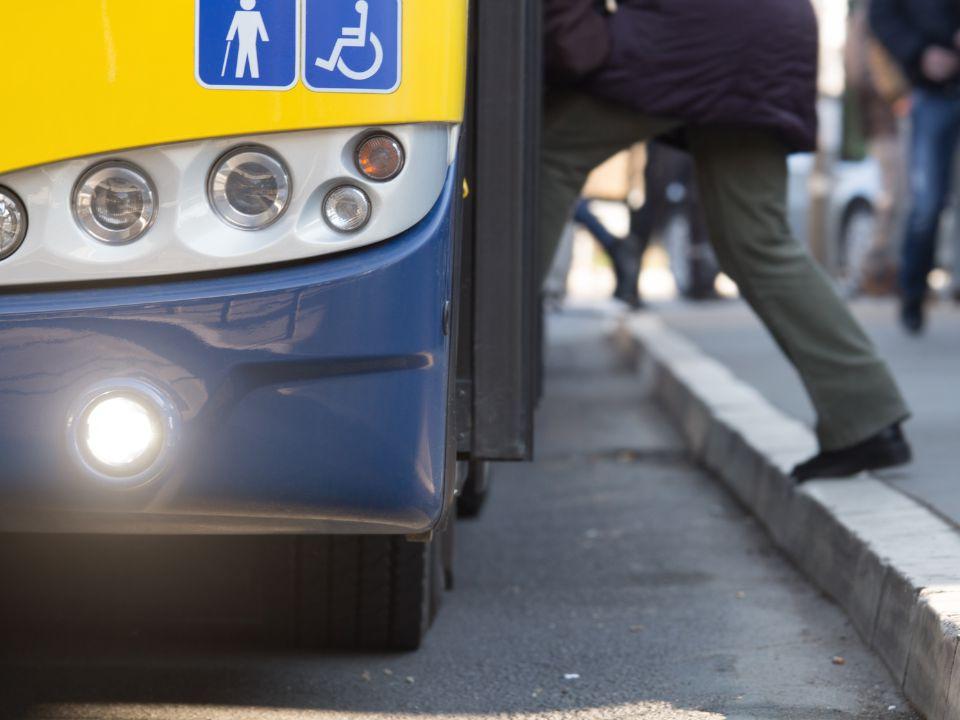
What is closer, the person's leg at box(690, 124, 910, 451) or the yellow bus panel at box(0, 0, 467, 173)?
the yellow bus panel at box(0, 0, 467, 173)

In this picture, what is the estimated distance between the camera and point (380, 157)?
2.45m

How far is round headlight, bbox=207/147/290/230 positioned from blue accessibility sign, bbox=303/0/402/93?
0.13m

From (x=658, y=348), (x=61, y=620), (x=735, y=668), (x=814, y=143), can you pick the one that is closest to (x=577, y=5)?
(x=814, y=143)

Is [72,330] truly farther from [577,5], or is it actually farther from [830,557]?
[830,557]

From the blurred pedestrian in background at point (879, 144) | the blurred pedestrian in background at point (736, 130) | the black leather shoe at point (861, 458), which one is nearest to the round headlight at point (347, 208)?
the blurred pedestrian in background at point (736, 130)

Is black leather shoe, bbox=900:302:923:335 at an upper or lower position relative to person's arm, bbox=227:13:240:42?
lower

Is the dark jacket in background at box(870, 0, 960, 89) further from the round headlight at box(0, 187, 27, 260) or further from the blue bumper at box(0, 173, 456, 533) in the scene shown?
the round headlight at box(0, 187, 27, 260)

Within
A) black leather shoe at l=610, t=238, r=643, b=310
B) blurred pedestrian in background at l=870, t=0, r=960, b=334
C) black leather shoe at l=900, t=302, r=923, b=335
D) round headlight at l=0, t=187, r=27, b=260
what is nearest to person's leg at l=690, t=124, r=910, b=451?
round headlight at l=0, t=187, r=27, b=260

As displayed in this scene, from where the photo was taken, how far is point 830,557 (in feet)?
12.4

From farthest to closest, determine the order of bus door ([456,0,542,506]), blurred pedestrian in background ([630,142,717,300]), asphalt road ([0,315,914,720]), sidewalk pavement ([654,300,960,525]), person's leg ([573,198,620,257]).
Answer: blurred pedestrian in background ([630,142,717,300]), person's leg ([573,198,620,257]), sidewalk pavement ([654,300,960,525]), asphalt road ([0,315,914,720]), bus door ([456,0,542,506])

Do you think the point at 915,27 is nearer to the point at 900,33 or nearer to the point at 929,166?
the point at 900,33

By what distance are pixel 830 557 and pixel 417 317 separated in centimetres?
165

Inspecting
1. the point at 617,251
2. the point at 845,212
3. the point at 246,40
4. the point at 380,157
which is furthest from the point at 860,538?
the point at 845,212

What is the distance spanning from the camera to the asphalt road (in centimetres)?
293
